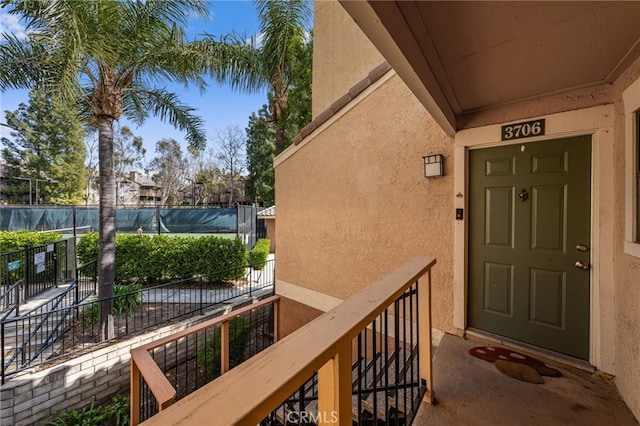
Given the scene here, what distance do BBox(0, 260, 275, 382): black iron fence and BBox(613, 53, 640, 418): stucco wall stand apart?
6126mm

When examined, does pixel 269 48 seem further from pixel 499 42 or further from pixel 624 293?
pixel 624 293

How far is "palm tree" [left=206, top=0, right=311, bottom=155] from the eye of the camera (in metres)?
6.47

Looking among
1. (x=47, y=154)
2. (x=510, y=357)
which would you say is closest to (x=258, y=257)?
(x=510, y=357)

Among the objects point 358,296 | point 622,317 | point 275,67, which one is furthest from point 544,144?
point 275,67

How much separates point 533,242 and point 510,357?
1.08 meters

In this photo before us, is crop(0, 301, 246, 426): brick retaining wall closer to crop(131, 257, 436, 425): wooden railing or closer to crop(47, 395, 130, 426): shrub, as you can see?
crop(47, 395, 130, 426): shrub

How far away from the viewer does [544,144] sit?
251cm

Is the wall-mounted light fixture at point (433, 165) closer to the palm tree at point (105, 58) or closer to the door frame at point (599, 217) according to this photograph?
the door frame at point (599, 217)

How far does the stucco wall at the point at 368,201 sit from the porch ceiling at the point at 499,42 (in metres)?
1.11

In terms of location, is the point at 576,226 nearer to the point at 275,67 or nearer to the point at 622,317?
the point at 622,317

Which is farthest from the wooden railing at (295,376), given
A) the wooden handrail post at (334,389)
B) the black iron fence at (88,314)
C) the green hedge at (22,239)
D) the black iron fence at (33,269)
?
the green hedge at (22,239)

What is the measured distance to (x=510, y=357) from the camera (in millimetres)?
2479

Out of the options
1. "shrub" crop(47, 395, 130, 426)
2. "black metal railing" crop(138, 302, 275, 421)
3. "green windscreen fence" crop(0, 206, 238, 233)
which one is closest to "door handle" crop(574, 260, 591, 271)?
"black metal railing" crop(138, 302, 275, 421)

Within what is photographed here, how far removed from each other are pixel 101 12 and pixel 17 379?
556 centimetres
